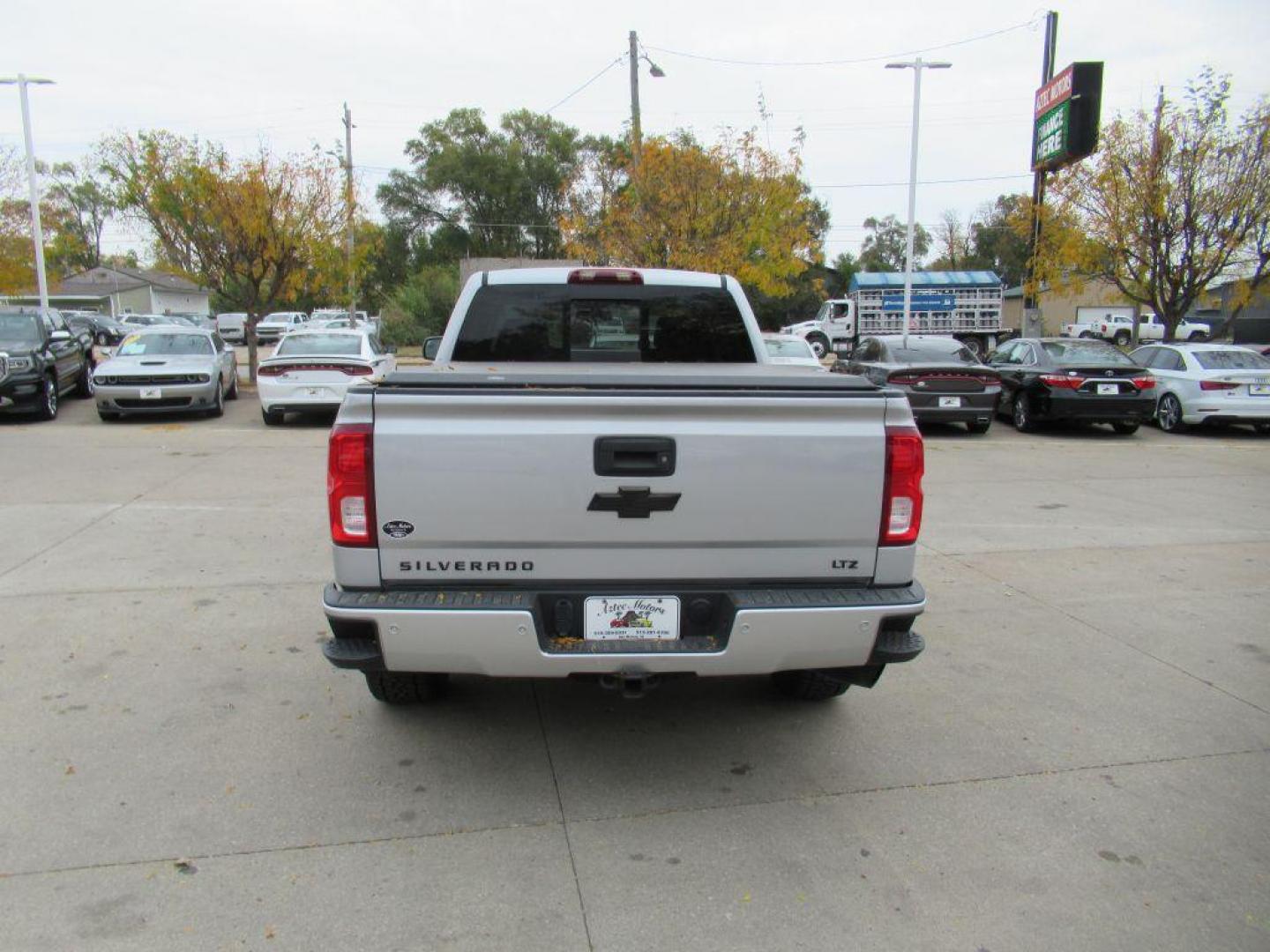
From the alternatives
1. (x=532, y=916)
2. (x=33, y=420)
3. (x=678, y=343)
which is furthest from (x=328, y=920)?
(x=33, y=420)

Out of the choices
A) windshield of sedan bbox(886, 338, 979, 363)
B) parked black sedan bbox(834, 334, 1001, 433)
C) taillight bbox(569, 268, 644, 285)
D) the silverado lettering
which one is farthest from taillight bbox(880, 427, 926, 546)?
windshield of sedan bbox(886, 338, 979, 363)

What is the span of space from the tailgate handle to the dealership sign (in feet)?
66.5

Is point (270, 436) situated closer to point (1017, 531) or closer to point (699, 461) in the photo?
point (1017, 531)

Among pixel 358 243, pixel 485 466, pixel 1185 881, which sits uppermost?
pixel 358 243

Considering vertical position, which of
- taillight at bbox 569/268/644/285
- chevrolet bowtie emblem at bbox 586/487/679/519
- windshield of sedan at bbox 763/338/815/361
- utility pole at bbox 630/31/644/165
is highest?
utility pole at bbox 630/31/644/165

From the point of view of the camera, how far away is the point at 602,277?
4.93m

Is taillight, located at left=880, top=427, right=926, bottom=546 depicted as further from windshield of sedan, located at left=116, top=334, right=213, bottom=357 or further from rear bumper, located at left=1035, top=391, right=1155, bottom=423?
windshield of sedan, located at left=116, top=334, right=213, bottom=357

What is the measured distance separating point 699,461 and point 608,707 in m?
1.67

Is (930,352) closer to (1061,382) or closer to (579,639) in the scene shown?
(1061,382)

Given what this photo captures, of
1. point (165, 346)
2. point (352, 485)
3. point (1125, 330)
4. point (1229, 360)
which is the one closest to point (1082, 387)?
point (1229, 360)

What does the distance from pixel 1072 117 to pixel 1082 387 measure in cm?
927

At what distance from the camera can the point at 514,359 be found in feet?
16.8

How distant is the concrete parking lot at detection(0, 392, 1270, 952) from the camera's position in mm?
2789

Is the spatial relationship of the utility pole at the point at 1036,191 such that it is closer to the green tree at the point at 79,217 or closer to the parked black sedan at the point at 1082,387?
the parked black sedan at the point at 1082,387
